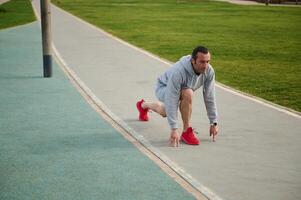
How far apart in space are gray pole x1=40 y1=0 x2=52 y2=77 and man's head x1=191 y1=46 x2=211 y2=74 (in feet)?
18.7

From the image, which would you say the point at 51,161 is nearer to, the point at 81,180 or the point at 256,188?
the point at 81,180

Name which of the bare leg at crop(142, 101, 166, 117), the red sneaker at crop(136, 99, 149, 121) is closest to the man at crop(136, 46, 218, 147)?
the bare leg at crop(142, 101, 166, 117)

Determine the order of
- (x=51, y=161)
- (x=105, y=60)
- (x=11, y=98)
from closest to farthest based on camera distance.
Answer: (x=51, y=161) < (x=11, y=98) < (x=105, y=60)

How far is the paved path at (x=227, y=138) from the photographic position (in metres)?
5.55

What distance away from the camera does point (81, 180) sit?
5559 millimetres

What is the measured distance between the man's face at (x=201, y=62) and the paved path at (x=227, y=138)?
3.09 feet

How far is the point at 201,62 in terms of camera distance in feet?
21.4

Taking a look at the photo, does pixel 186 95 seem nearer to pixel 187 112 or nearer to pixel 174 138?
pixel 187 112

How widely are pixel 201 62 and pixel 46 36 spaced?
607cm

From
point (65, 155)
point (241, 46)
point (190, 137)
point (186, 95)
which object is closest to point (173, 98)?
point (186, 95)

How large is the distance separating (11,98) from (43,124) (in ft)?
6.58

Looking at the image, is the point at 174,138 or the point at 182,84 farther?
the point at 182,84

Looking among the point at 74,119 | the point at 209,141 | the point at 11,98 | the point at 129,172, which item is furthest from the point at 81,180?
the point at 11,98

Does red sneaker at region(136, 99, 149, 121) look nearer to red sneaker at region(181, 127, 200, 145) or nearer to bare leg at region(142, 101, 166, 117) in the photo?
bare leg at region(142, 101, 166, 117)
